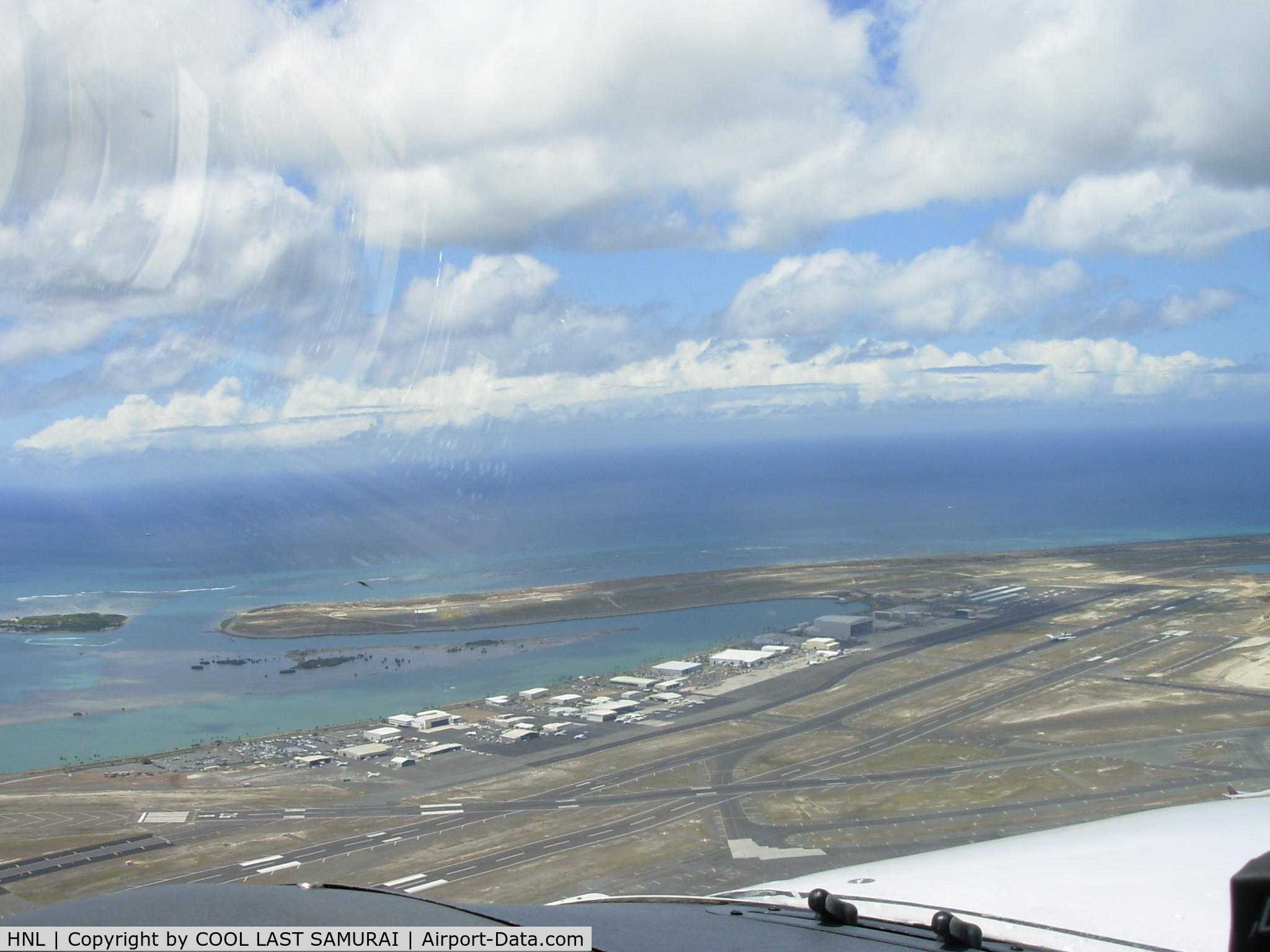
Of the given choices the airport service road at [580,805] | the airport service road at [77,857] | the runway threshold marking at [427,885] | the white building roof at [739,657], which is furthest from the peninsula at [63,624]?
the runway threshold marking at [427,885]

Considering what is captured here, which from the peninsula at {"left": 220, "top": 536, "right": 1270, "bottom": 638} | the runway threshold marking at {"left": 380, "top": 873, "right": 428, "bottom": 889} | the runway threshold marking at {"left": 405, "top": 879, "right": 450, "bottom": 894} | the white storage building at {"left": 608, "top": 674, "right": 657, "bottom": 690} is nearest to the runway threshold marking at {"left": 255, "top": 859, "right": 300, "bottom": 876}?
the runway threshold marking at {"left": 380, "top": 873, "right": 428, "bottom": 889}

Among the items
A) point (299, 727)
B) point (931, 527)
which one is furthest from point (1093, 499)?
point (299, 727)

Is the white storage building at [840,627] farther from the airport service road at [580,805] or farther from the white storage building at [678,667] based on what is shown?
the airport service road at [580,805]

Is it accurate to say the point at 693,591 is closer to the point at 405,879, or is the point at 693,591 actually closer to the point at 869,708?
the point at 869,708

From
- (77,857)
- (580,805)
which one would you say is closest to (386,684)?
(580,805)

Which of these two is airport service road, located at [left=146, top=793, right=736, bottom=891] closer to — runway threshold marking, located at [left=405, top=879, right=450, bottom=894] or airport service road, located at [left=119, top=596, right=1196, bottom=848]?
runway threshold marking, located at [left=405, top=879, right=450, bottom=894]

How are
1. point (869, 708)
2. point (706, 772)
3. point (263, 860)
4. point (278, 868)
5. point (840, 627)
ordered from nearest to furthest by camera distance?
point (278, 868) → point (263, 860) → point (706, 772) → point (869, 708) → point (840, 627)
